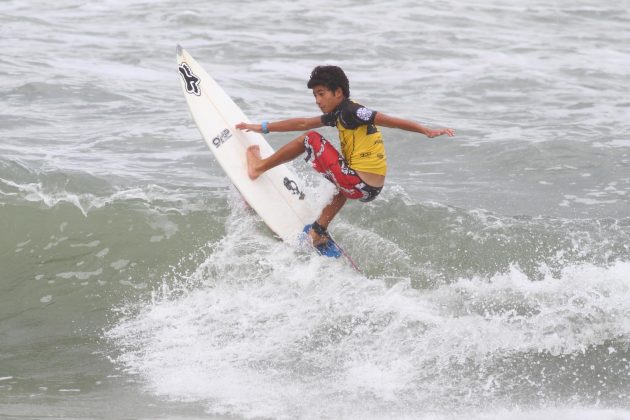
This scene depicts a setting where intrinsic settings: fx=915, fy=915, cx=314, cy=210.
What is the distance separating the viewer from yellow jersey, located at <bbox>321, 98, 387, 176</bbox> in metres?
6.12

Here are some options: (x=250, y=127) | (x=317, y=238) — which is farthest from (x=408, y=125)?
(x=250, y=127)

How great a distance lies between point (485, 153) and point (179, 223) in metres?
3.94

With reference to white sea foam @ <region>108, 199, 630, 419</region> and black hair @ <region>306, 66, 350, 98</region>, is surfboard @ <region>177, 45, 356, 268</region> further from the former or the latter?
black hair @ <region>306, 66, 350, 98</region>

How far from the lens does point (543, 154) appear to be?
10.0m

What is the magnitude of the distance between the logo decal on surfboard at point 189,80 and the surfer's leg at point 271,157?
2.29 ft

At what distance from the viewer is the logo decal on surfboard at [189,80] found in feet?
24.5

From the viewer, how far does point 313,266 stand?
666 centimetres

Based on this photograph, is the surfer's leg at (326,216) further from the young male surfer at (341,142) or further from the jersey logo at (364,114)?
the jersey logo at (364,114)

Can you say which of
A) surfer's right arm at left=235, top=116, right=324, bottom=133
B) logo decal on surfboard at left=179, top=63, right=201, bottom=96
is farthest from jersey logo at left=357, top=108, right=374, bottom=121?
logo decal on surfboard at left=179, top=63, right=201, bottom=96

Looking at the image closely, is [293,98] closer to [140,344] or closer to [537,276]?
[537,276]

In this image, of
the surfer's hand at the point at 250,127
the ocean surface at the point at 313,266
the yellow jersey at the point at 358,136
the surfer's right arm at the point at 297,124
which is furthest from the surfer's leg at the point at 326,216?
the surfer's hand at the point at 250,127

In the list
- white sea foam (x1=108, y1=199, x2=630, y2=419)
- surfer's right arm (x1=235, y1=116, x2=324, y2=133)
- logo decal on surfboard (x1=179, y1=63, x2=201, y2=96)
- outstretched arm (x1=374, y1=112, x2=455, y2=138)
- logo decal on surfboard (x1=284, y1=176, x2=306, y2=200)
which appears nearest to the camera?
white sea foam (x1=108, y1=199, x2=630, y2=419)

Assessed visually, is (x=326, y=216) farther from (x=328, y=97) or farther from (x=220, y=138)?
(x=220, y=138)

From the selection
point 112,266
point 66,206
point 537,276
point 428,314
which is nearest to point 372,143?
point 428,314
